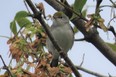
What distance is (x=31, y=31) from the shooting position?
204cm

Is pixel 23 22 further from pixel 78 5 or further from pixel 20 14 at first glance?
pixel 78 5

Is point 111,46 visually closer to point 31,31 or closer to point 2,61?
point 31,31

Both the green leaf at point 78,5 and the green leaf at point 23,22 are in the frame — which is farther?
the green leaf at point 23,22

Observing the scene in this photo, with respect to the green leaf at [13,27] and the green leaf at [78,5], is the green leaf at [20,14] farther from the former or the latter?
the green leaf at [78,5]

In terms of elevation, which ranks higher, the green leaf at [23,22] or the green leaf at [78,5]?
the green leaf at [78,5]

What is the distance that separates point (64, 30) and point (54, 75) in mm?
1944

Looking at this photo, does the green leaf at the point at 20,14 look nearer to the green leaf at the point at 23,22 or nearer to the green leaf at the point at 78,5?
the green leaf at the point at 23,22

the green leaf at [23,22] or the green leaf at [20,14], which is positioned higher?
the green leaf at [20,14]

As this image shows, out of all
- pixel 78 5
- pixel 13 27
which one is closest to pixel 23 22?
pixel 13 27

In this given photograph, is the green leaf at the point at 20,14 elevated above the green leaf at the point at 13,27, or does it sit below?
above

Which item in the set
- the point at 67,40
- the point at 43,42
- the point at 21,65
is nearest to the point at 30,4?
the point at 21,65

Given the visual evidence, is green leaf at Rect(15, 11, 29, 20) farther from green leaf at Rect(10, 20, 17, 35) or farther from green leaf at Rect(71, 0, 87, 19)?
green leaf at Rect(71, 0, 87, 19)

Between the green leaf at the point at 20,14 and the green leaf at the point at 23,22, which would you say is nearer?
the green leaf at the point at 20,14

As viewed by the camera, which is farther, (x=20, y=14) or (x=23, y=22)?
(x=23, y=22)
